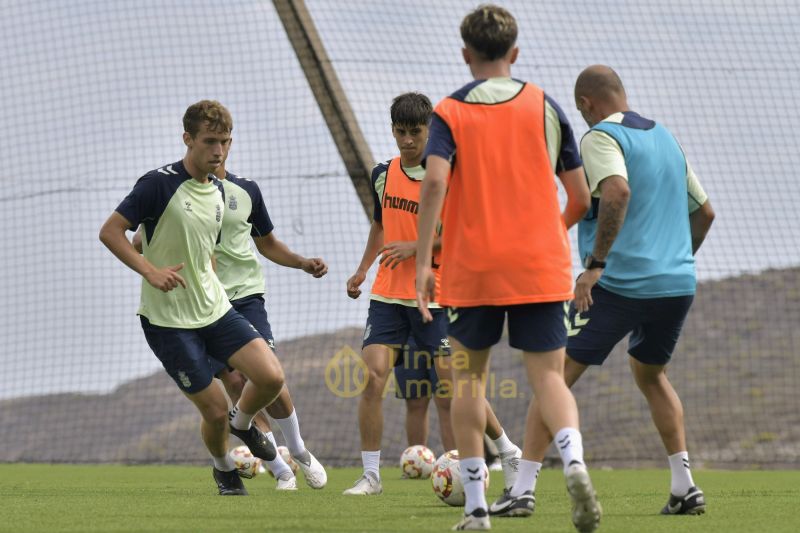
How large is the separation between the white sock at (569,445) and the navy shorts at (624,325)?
A: 105 cm

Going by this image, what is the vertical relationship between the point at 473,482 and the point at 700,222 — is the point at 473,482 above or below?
below

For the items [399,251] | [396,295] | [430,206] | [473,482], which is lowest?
[473,482]

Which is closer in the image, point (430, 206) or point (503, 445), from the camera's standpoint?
point (430, 206)

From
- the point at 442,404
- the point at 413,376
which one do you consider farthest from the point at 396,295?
the point at 413,376

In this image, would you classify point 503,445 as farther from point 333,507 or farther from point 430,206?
point 430,206

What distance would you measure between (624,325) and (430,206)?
133 cm

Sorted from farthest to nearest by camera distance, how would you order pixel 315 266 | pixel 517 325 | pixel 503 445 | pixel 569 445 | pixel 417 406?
pixel 417 406 < pixel 315 266 < pixel 503 445 < pixel 517 325 < pixel 569 445

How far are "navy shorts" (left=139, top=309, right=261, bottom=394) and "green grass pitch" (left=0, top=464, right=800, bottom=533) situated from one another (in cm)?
62

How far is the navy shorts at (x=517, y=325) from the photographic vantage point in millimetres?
4586

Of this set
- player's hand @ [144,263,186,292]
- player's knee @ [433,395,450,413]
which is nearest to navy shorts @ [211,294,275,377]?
player's knee @ [433,395,450,413]

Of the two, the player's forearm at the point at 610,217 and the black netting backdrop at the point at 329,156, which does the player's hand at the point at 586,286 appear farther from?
the black netting backdrop at the point at 329,156

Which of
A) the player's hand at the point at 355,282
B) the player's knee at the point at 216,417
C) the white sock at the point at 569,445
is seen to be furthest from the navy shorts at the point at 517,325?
the player's hand at the point at 355,282

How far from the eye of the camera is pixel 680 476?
17.8 feet

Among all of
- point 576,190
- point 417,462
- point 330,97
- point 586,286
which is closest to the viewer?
point 576,190
